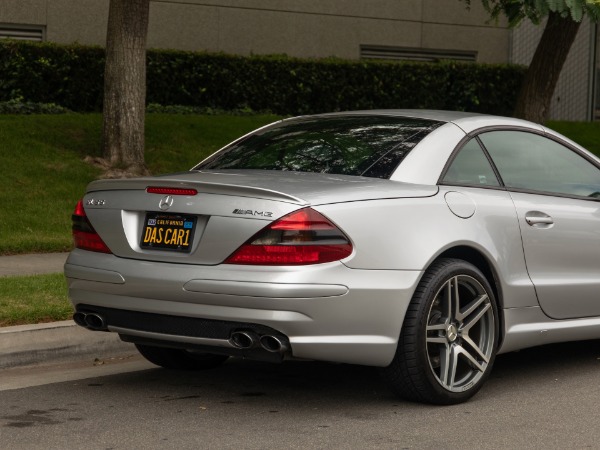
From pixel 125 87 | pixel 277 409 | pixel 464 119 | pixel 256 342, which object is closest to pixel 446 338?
pixel 277 409

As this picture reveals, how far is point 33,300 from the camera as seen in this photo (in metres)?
8.34

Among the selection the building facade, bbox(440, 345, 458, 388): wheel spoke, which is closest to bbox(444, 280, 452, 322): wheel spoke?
bbox(440, 345, 458, 388): wheel spoke

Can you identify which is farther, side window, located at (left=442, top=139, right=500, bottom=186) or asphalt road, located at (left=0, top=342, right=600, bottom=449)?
side window, located at (left=442, top=139, right=500, bottom=186)

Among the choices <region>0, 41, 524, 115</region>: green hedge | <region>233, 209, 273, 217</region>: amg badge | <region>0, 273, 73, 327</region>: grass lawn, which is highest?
<region>0, 41, 524, 115</region>: green hedge

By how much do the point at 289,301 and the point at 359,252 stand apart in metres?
0.45

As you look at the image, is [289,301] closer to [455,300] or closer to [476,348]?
[455,300]

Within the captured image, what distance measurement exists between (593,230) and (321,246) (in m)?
2.13

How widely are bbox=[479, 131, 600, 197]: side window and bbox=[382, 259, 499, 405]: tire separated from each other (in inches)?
31.3

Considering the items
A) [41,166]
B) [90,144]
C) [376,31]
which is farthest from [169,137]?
[376,31]

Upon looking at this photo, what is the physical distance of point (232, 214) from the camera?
5754mm

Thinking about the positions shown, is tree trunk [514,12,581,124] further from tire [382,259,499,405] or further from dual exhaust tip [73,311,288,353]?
dual exhaust tip [73,311,288,353]

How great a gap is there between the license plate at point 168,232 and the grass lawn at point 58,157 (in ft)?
19.7

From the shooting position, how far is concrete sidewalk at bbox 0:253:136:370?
7.16m

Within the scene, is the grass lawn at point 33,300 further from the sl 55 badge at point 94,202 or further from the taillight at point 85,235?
the sl 55 badge at point 94,202
